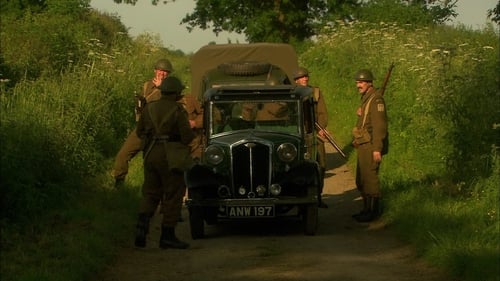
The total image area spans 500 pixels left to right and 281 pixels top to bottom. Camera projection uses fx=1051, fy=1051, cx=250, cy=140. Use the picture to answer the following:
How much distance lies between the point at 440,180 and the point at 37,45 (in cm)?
1039

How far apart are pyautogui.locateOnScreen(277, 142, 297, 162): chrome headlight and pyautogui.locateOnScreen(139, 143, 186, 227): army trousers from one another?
1373 millimetres

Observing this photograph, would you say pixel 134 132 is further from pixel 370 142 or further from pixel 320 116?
pixel 370 142

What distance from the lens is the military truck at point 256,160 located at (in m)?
12.7

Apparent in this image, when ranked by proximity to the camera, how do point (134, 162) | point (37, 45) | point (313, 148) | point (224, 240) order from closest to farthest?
point (224, 240)
point (313, 148)
point (134, 162)
point (37, 45)

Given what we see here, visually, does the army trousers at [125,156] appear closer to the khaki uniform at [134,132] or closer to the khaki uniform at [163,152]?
the khaki uniform at [134,132]

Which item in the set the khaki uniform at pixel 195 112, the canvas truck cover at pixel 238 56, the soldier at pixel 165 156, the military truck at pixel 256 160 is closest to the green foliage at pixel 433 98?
the military truck at pixel 256 160

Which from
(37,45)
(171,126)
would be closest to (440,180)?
(171,126)

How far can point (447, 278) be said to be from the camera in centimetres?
1009

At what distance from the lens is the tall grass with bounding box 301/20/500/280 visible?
11.0 m

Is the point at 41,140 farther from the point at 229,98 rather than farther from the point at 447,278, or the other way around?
the point at 447,278

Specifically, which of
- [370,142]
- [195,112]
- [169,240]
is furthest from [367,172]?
[169,240]

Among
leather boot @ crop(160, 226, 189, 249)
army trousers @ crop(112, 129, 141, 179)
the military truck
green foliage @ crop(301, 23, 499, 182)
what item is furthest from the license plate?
army trousers @ crop(112, 129, 141, 179)

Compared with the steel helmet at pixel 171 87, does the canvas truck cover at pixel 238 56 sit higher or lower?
higher

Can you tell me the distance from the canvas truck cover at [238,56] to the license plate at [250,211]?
8846 mm
